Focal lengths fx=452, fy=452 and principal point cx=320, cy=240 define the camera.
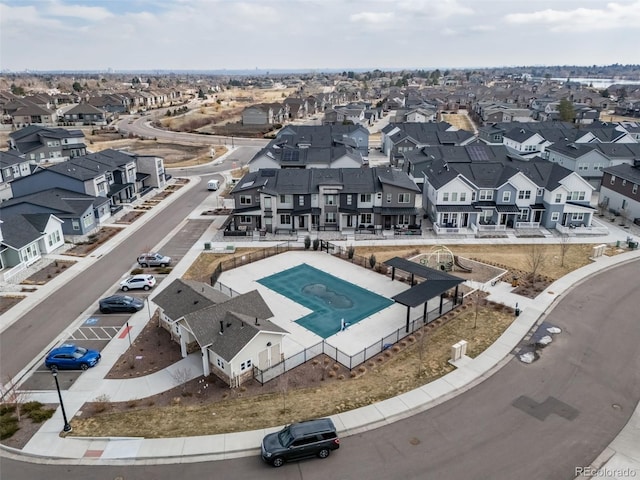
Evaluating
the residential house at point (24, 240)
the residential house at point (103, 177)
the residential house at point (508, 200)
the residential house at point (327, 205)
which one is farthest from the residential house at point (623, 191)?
the residential house at point (24, 240)

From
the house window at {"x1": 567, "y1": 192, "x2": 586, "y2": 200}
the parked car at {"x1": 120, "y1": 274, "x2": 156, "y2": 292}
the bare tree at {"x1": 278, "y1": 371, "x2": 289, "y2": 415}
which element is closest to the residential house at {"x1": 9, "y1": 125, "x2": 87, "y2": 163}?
the parked car at {"x1": 120, "y1": 274, "x2": 156, "y2": 292}

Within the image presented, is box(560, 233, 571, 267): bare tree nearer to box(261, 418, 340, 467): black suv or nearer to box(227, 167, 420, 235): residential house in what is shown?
box(227, 167, 420, 235): residential house

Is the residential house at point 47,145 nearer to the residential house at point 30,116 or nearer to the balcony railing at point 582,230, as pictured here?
the residential house at point 30,116

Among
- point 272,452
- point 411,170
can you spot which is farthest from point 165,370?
point 411,170

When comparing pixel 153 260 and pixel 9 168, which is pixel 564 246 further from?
pixel 9 168

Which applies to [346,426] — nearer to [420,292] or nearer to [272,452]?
[272,452]
